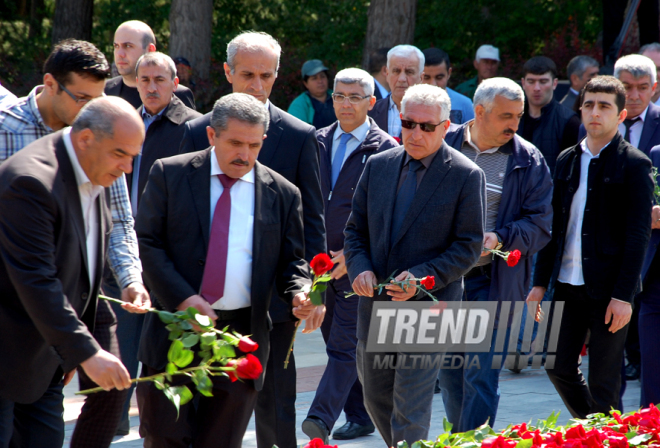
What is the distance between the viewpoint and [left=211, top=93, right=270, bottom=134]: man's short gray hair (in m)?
4.02

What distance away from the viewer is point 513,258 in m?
5.04

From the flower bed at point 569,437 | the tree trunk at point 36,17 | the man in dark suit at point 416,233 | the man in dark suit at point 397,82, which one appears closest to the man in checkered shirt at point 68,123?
the man in dark suit at point 416,233

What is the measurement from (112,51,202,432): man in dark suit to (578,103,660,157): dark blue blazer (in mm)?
3463

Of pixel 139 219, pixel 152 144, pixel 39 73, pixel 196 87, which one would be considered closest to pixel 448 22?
pixel 196 87

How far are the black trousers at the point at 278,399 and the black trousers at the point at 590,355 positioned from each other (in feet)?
5.97

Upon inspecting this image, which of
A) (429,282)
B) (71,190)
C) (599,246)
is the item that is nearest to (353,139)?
(599,246)

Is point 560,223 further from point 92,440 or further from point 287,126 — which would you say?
point 92,440

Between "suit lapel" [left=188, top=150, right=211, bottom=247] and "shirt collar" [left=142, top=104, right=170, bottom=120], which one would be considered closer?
"suit lapel" [left=188, top=150, right=211, bottom=247]

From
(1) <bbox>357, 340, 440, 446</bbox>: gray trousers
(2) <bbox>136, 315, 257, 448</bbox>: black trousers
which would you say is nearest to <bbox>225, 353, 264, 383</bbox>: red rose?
(2) <bbox>136, 315, 257, 448</bbox>: black trousers

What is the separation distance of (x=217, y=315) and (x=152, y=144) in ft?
6.98

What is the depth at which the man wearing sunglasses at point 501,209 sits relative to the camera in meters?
5.32

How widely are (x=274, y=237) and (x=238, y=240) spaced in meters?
0.18

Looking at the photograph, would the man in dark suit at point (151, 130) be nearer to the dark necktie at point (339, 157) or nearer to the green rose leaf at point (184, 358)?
the dark necktie at point (339, 157)

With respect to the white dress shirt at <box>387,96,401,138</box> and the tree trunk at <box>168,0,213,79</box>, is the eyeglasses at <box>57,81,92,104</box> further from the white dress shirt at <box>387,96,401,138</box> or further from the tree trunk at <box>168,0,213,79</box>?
the tree trunk at <box>168,0,213,79</box>
